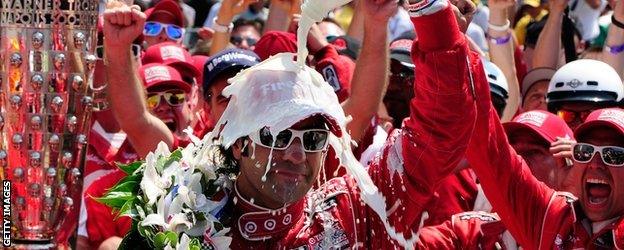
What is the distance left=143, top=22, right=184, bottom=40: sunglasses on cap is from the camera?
9094 millimetres

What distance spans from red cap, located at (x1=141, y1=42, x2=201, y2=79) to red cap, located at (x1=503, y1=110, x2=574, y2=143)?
2.15 metres

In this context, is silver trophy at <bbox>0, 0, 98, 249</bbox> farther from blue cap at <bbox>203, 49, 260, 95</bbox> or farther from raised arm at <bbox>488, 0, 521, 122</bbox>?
raised arm at <bbox>488, 0, 521, 122</bbox>

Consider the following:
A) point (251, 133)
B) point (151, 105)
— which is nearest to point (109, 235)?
point (151, 105)

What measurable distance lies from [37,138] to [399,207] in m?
1.28

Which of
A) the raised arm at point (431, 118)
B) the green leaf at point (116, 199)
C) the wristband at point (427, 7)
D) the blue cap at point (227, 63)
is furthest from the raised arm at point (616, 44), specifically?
the green leaf at point (116, 199)

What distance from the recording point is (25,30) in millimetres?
4980

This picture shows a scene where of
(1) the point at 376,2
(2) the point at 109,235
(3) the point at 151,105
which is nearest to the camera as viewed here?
(1) the point at 376,2

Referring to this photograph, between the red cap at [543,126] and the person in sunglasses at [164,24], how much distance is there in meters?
3.29

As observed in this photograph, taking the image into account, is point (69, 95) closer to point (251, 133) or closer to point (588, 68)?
point (251, 133)

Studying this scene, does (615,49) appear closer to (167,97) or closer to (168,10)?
(167,97)

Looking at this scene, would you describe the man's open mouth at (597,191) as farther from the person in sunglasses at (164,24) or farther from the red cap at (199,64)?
the person in sunglasses at (164,24)

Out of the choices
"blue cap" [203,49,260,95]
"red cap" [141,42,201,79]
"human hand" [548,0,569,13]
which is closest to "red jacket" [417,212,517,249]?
"blue cap" [203,49,260,95]

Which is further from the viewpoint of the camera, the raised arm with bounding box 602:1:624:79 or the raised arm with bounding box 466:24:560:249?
the raised arm with bounding box 602:1:624:79

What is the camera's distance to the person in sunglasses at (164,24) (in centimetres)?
911
